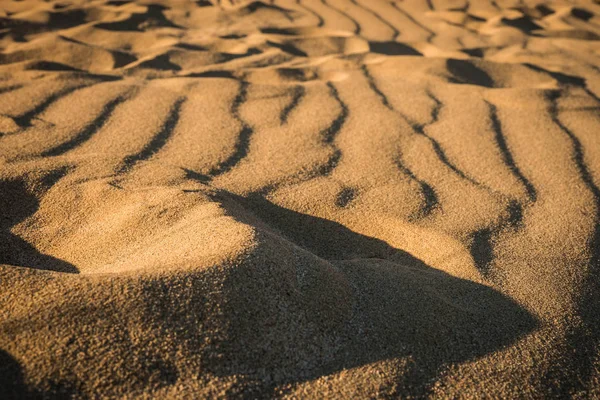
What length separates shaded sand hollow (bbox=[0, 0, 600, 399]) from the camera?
2.68 feet

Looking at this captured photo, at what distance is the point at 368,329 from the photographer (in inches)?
36.7

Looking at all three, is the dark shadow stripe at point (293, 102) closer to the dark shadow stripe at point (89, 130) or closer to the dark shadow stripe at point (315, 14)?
the dark shadow stripe at point (89, 130)

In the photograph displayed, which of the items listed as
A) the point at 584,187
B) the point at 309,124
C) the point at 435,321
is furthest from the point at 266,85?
the point at 435,321

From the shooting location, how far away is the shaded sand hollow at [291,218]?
82cm

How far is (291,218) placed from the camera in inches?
53.2

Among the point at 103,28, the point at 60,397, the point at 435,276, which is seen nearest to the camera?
the point at 60,397

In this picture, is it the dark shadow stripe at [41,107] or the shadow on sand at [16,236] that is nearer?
the shadow on sand at [16,236]

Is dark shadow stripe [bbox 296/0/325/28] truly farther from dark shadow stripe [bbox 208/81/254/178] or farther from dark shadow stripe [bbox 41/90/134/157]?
dark shadow stripe [bbox 41/90/134/157]

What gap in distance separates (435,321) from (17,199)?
105cm

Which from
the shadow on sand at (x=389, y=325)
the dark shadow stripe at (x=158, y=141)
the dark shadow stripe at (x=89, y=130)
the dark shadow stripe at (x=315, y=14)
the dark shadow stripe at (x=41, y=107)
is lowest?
the shadow on sand at (x=389, y=325)

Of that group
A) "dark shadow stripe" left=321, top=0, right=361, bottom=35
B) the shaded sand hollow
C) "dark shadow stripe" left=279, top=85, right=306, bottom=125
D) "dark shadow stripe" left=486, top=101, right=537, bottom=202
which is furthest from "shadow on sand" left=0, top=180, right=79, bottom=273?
"dark shadow stripe" left=321, top=0, right=361, bottom=35

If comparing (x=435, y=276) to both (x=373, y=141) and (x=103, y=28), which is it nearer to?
(x=373, y=141)

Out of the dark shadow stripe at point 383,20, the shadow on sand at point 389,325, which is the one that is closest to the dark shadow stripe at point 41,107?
the shadow on sand at point 389,325

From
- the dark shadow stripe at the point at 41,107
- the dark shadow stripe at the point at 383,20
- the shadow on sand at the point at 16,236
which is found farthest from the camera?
the dark shadow stripe at the point at 383,20
